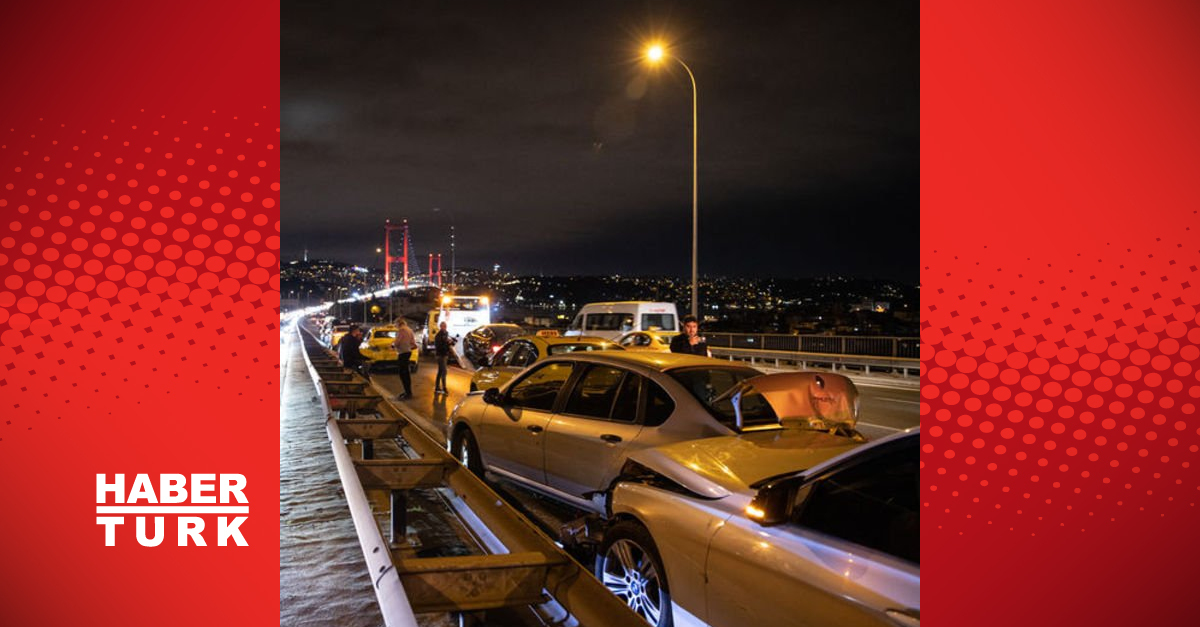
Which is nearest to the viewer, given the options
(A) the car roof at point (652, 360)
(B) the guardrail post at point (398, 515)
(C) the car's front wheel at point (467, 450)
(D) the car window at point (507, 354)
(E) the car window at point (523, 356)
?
(B) the guardrail post at point (398, 515)

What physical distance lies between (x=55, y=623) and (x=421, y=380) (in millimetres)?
17642

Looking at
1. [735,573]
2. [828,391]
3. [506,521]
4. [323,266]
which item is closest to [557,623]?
[506,521]

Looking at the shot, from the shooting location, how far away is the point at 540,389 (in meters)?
8.16

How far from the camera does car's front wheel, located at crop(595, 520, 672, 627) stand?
4.21 m

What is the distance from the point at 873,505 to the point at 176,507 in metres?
5.01

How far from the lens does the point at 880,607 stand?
303 cm

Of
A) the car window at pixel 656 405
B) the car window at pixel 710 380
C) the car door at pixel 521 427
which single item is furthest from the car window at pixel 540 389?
the car window at pixel 710 380

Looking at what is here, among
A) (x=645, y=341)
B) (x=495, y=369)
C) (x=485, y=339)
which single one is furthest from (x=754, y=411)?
(x=485, y=339)

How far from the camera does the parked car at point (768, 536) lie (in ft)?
10.5

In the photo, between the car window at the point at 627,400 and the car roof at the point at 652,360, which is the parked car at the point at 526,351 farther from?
the car window at the point at 627,400

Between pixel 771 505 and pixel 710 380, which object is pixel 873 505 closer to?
pixel 771 505

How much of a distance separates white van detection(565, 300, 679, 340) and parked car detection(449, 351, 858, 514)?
48.3ft

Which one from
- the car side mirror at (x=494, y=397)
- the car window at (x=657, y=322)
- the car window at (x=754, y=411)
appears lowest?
the car side mirror at (x=494, y=397)

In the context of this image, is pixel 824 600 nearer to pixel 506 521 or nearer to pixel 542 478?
pixel 506 521
